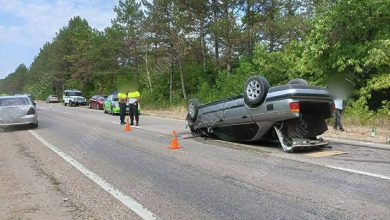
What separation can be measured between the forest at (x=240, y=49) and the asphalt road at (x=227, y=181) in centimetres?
906

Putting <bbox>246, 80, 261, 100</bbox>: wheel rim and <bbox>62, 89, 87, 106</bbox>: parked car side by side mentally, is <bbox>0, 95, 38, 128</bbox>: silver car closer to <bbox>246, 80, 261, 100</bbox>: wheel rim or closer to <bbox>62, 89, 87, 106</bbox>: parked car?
<bbox>246, 80, 261, 100</bbox>: wheel rim

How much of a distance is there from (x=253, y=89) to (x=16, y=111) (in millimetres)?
11520

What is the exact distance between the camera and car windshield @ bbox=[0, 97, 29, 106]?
18078mm

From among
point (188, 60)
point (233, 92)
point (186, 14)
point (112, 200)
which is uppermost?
point (186, 14)

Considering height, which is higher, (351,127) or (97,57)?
(97,57)

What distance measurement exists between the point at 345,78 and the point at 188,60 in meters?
20.5

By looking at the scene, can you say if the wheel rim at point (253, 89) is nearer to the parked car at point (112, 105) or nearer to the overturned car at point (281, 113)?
the overturned car at point (281, 113)

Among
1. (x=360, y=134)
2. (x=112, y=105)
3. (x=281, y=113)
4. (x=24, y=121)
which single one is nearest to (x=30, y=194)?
(x=281, y=113)

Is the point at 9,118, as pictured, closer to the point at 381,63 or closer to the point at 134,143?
the point at 134,143

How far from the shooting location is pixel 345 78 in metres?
18.8

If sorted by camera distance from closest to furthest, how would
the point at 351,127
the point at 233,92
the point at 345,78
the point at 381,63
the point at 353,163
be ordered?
1. the point at 353,163
2. the point at 351,127
3. the point at 381,63
4. the point at 345,78
5. the point at 233,92

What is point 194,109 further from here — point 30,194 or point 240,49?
point 240,49

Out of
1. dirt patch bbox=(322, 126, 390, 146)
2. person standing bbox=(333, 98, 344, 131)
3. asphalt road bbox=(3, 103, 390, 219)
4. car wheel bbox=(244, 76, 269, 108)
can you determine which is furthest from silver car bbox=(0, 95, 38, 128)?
person standing bbox=(333, 98, 344, 131)

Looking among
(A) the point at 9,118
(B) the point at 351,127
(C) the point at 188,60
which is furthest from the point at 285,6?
(A) the point at 9,118
